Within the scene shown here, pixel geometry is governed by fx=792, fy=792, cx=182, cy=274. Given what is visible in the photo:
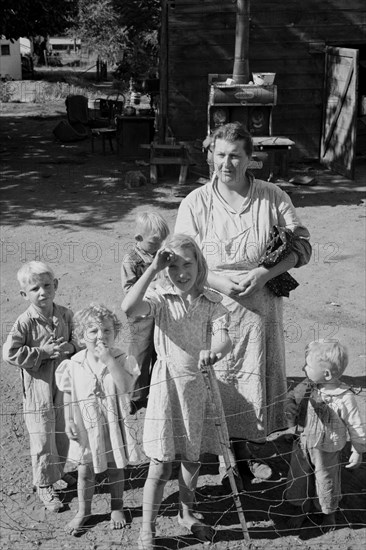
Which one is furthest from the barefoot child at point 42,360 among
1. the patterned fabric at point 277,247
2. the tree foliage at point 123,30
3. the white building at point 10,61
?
the white building at point 10,61

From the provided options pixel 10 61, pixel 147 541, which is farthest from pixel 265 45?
pixel 10 61

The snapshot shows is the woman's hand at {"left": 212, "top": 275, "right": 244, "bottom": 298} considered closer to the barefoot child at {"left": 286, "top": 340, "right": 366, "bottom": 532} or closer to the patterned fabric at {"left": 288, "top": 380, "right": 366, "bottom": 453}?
the barefoot child at {"left": 286, "top": 340, "right": 366, "bottom": 532}

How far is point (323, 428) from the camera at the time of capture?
3.96m

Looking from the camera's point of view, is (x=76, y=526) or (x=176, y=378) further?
(x=76, y=526)

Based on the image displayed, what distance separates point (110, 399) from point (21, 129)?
15838 mm

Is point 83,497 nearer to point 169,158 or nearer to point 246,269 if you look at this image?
point 246,269

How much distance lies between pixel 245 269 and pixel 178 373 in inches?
29.0

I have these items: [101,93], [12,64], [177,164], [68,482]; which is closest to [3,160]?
[177,164]

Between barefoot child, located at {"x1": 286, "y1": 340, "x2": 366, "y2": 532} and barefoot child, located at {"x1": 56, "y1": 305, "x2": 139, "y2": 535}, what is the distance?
0.86 m

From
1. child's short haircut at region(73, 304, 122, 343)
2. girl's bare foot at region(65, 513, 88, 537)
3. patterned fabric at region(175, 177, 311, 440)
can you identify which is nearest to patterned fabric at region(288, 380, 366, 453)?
patterned fabric at region(175, 177, 311, 440)

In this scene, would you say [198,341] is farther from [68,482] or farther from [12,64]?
[12,64]

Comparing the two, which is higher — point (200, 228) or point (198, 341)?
point (200, 228)

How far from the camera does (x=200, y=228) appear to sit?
4.18 meters

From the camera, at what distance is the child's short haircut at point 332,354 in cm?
383
